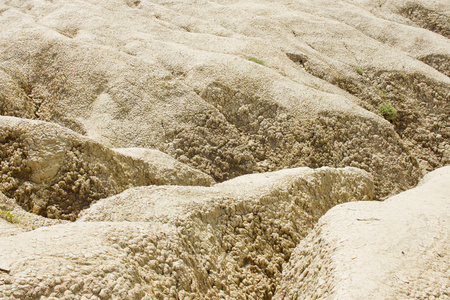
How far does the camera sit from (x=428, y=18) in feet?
51.2

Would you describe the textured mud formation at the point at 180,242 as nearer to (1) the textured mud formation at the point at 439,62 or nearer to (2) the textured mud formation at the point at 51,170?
(2) the textured mud formation at the point at 51,170

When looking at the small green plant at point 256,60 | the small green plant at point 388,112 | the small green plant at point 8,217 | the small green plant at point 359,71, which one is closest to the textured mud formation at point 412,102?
the small green plant at point 359,71

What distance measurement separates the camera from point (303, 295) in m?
4.04

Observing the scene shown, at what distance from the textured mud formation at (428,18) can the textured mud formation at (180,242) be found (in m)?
11.7

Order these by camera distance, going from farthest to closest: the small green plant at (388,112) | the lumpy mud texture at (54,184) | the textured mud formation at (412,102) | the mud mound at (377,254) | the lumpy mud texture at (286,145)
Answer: the small green plant at (388,112) < the textured mud formation at (412,102) < the lumpy mud texture at (286,145) < the lumpy mud texture at (54,184) < the mud mound at (377,254)

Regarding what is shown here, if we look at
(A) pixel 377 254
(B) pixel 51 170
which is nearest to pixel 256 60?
(B) pixel 51 170

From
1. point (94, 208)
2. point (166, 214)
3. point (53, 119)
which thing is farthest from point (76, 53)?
point (166, 214)

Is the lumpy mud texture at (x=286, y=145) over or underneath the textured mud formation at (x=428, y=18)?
underneath

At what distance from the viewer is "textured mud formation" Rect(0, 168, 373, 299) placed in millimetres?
3160

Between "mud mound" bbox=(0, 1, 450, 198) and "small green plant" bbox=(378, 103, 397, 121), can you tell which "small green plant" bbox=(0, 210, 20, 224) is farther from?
"small green plant" bbox=(378, 103, 397, 121)

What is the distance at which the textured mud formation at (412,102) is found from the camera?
1017 cm

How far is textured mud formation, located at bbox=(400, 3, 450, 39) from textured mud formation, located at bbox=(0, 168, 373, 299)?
11670mm

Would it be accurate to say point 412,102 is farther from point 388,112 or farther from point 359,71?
point 359,71

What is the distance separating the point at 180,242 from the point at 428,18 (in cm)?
1525
